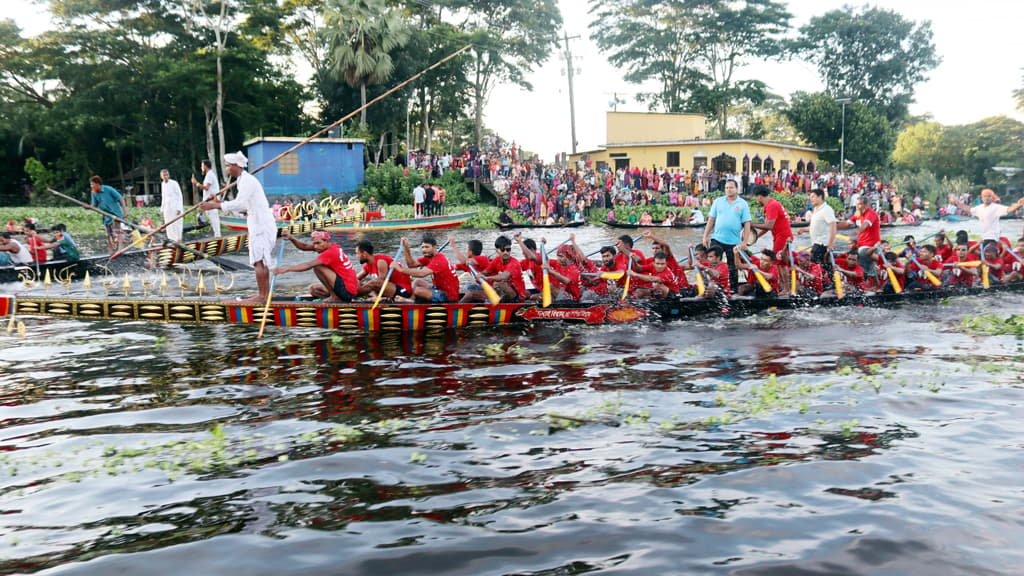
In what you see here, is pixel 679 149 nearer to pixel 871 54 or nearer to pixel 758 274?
pixel 871 54

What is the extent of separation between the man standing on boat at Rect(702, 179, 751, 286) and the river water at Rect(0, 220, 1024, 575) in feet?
8.67

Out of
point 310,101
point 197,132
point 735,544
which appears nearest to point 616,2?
point 310,101

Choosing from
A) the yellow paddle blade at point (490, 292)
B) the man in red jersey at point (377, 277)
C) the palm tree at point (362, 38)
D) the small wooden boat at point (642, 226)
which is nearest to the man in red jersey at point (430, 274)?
the man in red jersey at point (377, 277)

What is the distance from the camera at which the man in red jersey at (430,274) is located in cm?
1133

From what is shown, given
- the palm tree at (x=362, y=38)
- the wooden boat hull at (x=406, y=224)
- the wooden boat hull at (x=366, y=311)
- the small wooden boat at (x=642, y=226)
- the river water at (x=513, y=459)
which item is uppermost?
the palm tree at (x=362, y=38)

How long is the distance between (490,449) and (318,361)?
4.32 metres

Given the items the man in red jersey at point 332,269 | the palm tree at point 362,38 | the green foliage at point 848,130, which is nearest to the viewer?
the man in red jersey at point 332,269

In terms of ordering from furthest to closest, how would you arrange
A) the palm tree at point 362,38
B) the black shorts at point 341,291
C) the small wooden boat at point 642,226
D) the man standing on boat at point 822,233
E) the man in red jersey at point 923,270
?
the palm tree at point 362,38, the small wooden boat at point 642,226, the man in red jersey at point 923,270, the man standing on boat at point 822,233, the black shorts at point 341,291

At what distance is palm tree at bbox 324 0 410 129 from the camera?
38844 mm

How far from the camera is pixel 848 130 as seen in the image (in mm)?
54625

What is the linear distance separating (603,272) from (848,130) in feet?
162

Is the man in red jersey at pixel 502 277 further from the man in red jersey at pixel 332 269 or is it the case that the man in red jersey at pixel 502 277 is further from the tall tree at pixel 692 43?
the tall tree at pixel 692 43

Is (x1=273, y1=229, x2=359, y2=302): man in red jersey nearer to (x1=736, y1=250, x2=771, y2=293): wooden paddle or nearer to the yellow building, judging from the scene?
(x1=736, y1=250, x2=771, y2=293): wooden paddle

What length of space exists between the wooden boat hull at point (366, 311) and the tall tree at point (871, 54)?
2137 inches
